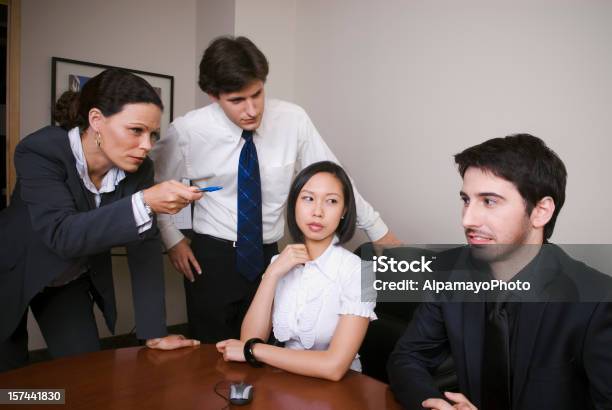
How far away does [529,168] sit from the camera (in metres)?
1.31

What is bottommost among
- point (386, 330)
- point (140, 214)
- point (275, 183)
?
point (386, 330)

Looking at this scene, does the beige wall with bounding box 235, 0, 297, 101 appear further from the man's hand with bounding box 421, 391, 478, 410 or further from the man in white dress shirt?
the man's hand with bounding box 421, 391, 478, 410

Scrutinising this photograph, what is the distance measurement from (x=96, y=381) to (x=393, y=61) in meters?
2.27

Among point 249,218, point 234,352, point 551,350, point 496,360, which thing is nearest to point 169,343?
point 234,352

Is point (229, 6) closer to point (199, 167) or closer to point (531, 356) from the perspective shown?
point (199, 167)

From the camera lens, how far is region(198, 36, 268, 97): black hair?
193 centimetres

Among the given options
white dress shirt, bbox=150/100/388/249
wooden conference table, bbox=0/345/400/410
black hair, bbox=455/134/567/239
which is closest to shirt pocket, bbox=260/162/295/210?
white dress shirt, bbox=150/100/388/249

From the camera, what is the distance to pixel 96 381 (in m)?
1.27

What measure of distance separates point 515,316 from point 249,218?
47.7 inches

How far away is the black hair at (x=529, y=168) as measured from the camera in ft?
4.26

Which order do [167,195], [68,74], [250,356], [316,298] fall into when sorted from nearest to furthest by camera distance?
[250,356] → [167,195] → [316,298] → [68,74]

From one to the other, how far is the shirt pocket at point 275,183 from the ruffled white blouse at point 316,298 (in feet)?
1.86

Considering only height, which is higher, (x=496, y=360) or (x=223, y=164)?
(x=223, y=164)

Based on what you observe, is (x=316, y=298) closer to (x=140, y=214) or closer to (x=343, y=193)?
(x=343, y=193)
